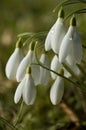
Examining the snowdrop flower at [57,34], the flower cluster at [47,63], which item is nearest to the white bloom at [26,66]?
the flower cluster at [47,63]

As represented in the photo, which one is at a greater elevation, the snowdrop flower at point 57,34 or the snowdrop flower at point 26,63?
the snowdrop flower at point 57,34

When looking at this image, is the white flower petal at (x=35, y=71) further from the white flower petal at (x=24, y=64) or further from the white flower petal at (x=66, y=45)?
the white flower petal at (x=66, y=45)

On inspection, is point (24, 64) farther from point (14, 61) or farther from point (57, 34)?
point (57, 34)

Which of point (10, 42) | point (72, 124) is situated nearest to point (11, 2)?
point (10, 42)

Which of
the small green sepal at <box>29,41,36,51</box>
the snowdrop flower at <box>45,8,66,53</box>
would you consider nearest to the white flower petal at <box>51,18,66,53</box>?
the snowdrop flower at <box>45,8,66,53</box>

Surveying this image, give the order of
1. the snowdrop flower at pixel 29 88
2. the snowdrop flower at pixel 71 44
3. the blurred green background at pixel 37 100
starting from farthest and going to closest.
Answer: the blurred green background at pixel 37 100, the snowdrop flower at pixel 29 88, the snowdrop flower at pixel 71 44

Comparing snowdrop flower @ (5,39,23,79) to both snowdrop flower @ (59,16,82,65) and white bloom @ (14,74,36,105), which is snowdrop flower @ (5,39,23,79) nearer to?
white bloom @ (14,74,36,105)

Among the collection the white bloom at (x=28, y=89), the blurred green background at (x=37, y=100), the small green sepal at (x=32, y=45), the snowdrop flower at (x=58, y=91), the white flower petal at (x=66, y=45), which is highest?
the white flower petal at (x=66, y=45)

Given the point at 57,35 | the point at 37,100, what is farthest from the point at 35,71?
the point at 37,100
